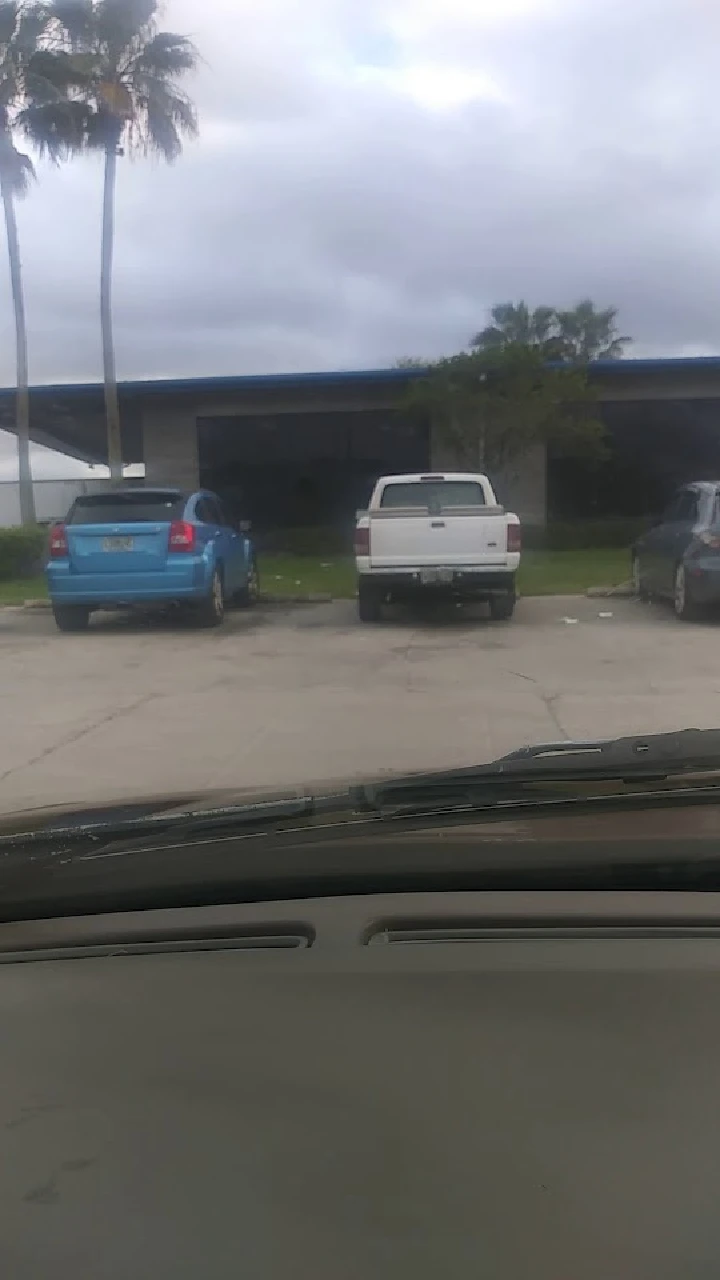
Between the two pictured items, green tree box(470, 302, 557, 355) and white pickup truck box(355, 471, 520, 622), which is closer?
white pickup truck box(355, 471, 520, 622)

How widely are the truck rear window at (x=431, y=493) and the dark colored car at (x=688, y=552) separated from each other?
2.48m

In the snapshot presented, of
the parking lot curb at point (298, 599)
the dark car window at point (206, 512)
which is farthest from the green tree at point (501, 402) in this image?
the dark car window at point (206, 512)

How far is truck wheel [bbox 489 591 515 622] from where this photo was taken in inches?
563

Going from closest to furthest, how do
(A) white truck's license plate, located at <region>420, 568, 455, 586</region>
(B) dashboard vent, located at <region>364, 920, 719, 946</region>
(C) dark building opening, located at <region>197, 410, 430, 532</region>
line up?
(B) dashboard vent, located at <region>364, 920, 719, 946</region> < (A) white truck's license plate, located at <region>420, 568, 455, 586</region> < (C) dark building opening, located at <region>197, 410, 430, 532</region>

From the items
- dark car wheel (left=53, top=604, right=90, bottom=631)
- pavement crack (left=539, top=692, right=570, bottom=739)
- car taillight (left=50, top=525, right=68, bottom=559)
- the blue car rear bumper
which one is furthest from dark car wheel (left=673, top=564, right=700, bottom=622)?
car taillight (left=50, top=525, right=68, bottom=559)

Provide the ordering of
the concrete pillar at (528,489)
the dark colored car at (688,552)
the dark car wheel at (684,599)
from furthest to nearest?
the concrete pillar at (528,489)
the dark car wheel at (684,599)
the dark colored car at (688,552)

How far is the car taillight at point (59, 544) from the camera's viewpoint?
548 inches

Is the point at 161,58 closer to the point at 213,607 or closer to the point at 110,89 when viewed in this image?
the point at 110,89

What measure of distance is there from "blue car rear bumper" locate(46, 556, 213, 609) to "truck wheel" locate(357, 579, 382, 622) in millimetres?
1959

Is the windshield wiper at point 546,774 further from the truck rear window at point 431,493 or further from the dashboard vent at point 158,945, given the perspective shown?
the truck rear window at point 431,493

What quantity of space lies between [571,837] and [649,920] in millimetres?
376

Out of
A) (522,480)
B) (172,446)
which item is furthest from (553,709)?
(172,446)

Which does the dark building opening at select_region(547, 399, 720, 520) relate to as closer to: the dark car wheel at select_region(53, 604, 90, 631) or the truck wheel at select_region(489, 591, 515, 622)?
the truck wheel at select_region(489, 591, 515, 622)

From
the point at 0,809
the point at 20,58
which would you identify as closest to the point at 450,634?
the point at 0,809
